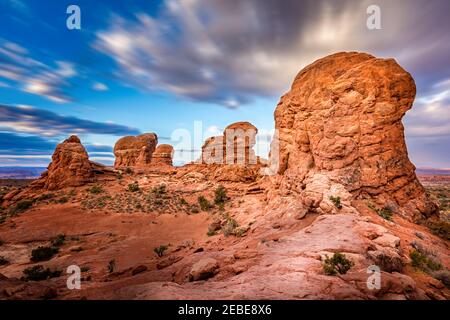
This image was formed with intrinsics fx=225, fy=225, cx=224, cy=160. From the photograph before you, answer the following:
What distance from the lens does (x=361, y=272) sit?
667cm

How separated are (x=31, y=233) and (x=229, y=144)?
29.2 m

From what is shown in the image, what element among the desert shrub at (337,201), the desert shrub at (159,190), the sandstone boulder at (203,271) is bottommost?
the sandstone boulder at (203,271)

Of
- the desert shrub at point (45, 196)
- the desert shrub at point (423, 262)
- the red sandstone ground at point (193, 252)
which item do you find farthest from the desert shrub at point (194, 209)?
the desert shrub at point (423, 262)

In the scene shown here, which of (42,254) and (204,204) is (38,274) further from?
(204,204)

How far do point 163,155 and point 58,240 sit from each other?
4588cm

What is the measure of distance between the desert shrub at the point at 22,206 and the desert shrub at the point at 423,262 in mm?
38395

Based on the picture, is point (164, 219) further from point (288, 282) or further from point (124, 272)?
point (288, 282)

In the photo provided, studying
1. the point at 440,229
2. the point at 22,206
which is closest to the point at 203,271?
the point at 440,229

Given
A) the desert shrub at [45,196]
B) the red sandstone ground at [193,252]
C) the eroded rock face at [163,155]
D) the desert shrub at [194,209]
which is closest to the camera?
the red sandstone ground at [193,252]

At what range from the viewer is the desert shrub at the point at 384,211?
41.6ft

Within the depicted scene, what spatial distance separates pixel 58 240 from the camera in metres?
20.5

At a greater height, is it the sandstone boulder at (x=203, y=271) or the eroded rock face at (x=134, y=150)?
the eroded rock face at (x=134, y=150)

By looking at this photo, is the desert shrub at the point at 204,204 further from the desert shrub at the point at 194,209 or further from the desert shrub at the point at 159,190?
the desert shrub at the point at 159,190
